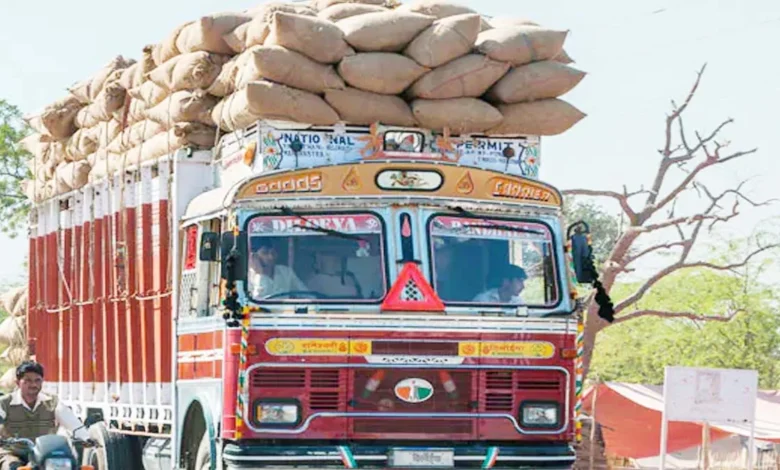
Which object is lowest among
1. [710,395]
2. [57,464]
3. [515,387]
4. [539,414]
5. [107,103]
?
[710,395]

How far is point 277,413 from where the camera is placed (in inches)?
466

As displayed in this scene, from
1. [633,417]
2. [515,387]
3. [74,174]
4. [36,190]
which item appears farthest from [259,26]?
[633,417]

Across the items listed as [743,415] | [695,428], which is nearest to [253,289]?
[743,415]

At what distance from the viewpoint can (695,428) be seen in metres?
35.3

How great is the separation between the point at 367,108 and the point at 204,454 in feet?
9.51

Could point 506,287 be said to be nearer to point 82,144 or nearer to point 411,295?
point 411,295

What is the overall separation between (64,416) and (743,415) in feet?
37.9

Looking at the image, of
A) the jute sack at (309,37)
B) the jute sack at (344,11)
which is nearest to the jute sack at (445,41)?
the jute sack at (309,37)

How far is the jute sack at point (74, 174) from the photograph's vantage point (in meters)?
17.5

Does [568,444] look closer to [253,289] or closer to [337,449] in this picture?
[337,449]

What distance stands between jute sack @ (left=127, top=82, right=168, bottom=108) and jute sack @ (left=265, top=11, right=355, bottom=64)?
2.49 meters

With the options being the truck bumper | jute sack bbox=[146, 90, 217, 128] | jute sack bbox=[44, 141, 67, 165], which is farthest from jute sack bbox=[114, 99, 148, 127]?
the truck bumper

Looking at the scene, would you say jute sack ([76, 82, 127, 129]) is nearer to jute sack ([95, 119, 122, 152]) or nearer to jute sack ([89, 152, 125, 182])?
jute sack ([95, 119, 122, 152])

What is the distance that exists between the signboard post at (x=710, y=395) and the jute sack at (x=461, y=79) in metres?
8.80
